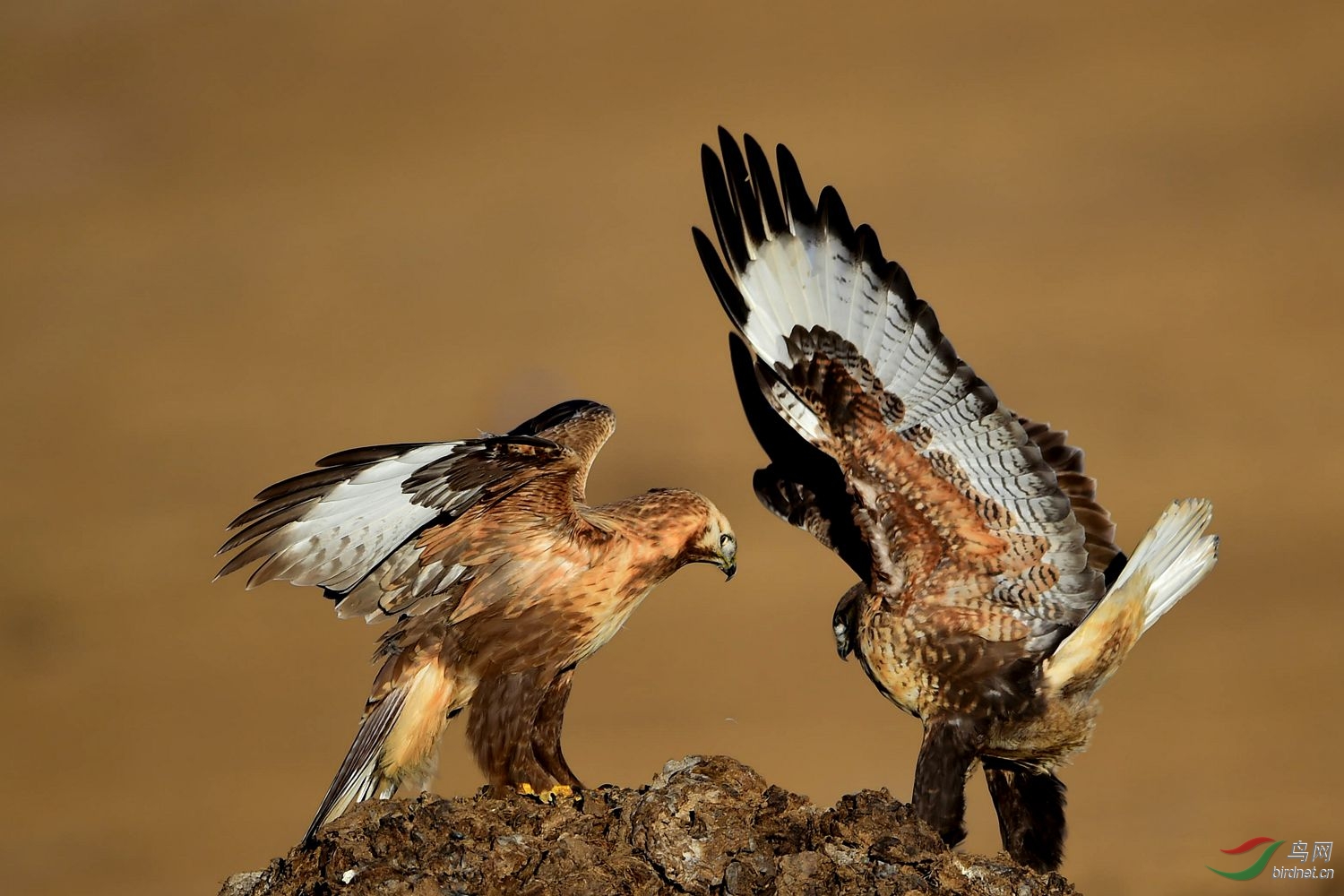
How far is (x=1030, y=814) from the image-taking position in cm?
577

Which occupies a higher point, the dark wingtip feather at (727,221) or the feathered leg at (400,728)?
the dark wingtip feather at (727,221)

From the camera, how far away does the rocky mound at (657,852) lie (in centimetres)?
424

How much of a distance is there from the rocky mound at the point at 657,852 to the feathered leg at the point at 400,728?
2.84ft

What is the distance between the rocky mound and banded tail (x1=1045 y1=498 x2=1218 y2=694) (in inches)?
41.8

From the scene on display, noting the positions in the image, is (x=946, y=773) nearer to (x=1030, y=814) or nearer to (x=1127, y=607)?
(x=1030, y=814)

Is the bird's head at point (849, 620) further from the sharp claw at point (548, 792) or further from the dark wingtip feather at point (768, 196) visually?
the dark wingtip feather at point (768, 196)

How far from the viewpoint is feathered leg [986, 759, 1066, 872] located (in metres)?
5.62

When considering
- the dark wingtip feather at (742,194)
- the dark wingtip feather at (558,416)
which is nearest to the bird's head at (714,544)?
the dark wingtip feather at (558,416)

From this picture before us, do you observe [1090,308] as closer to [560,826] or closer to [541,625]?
[541,625]

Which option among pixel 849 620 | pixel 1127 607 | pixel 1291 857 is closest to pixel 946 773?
pixel 849 620

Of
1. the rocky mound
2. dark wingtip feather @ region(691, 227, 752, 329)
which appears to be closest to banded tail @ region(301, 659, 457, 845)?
the rocky mound

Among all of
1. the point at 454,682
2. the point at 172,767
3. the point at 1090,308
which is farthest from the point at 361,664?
the point at 1090,308

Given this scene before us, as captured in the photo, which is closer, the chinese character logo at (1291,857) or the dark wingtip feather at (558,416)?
the dark wingtip feather at (558,416)

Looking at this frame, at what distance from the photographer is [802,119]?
50.4ft
